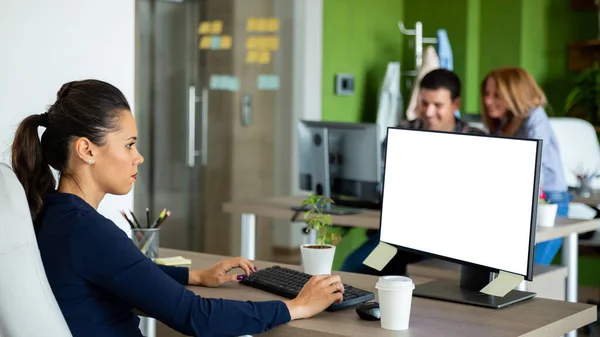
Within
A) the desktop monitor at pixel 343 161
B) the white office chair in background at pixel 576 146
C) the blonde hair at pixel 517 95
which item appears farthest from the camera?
the white office chair in background at pixel 576 146

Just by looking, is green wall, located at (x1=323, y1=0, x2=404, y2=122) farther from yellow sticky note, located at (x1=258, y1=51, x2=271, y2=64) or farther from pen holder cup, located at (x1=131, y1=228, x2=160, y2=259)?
pen holder cup, located at (x1=131, y1=228, x2=160, y2=259)

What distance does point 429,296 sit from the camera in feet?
7.15

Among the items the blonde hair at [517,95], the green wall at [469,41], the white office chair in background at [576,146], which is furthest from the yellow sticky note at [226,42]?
the white office chair in background at [576,146]

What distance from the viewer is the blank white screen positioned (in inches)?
78.2

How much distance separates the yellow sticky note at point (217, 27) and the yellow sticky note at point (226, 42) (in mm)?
48

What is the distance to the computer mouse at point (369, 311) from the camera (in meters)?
1.89

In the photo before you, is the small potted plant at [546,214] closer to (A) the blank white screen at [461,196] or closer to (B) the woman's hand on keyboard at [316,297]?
(A) the blank white screen at [461,196]

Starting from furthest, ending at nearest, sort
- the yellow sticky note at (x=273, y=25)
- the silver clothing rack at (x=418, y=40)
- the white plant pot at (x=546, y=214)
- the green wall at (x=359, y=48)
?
the silver clothing rack at (x=418, y=40) < the green wall at (x=359, y=48) < the yellow sticky note at (x=273, y=25) < the white plant pot at (x=546, y=214)

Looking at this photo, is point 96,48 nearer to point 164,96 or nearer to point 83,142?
point 83,142

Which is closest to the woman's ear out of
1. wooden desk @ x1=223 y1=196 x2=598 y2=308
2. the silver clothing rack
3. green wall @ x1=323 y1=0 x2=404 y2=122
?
wooden desk @ x1=223 y1=196 x2=598 y2=308

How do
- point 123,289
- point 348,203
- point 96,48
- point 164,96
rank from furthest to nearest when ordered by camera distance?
point 164,96, point 348,203, point 96,48, point 123,289

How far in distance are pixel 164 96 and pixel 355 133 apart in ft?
6.09

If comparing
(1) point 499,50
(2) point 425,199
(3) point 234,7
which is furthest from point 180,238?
(2) point 425,199

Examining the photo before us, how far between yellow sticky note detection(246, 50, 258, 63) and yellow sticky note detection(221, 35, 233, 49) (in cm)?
16
